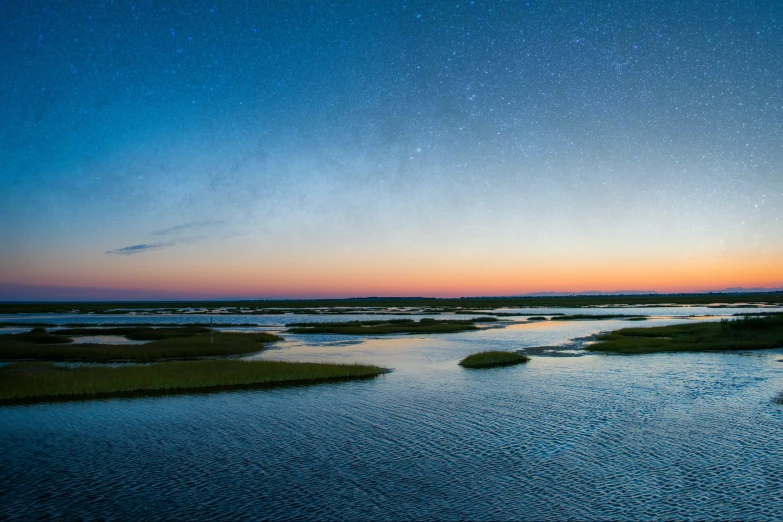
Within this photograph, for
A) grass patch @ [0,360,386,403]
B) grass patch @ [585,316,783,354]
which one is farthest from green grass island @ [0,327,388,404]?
grass patch @ [585,316,783,354]

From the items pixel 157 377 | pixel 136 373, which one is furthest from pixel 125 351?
pixel 157 377

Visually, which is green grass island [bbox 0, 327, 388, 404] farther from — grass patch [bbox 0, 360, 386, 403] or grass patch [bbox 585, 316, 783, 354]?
grass patch [bbox 585, 316, 783, 354]

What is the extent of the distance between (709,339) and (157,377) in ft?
154

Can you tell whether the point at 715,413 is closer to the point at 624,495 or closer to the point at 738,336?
the point at 624,495

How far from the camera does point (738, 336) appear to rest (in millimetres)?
48312

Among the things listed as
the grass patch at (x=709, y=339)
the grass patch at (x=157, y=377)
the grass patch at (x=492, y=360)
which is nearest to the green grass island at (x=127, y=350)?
the grass patch at (x=157, y=377)

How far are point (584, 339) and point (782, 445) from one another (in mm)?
39078

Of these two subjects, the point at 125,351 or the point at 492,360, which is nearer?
the point at 492,360

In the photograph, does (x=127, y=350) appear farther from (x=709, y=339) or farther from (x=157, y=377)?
(x=709, y=339)

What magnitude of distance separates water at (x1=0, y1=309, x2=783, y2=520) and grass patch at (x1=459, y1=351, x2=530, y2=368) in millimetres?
6741

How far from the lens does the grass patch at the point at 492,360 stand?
118 ft

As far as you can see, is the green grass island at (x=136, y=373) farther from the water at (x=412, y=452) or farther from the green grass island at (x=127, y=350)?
the water at (x=412, y=452)

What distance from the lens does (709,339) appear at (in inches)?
1891

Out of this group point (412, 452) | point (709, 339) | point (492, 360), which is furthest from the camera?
point (709, 339)
